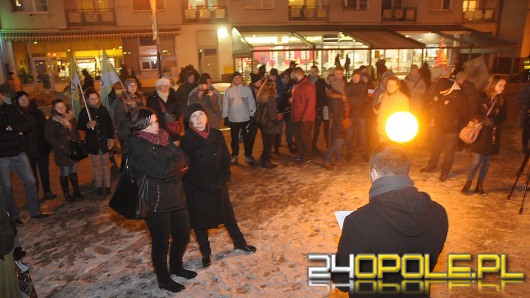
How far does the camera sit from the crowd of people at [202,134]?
412 cm

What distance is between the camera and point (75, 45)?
26.0 metres

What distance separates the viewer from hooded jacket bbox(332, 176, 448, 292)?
2.10 meters

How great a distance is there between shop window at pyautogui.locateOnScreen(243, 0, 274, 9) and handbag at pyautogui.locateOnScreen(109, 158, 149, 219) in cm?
2412

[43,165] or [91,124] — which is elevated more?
[91,124]

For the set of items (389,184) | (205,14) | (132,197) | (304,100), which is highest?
(205,14)

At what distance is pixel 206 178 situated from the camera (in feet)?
14.7

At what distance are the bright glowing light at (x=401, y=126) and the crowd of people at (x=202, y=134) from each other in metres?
0.25

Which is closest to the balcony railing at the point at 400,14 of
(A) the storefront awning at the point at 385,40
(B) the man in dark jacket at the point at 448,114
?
(A) the storefront awning at the point at 385,40

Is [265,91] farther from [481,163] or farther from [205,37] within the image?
[205,37]

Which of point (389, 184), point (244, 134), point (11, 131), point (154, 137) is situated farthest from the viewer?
point (244, 134)

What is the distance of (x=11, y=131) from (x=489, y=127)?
23.9 feet

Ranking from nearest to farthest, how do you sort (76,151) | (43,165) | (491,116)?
(491,116), (76,151), (43,165)

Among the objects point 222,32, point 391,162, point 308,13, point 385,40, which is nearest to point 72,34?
point 222,32

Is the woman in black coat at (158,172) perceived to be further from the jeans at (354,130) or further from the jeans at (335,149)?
the jeans at (354,130)
